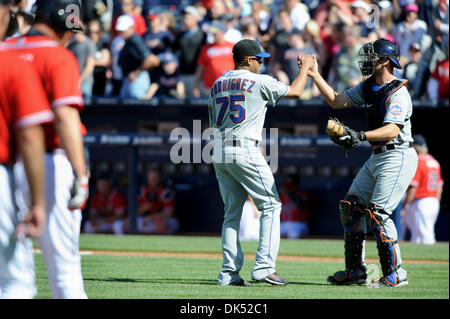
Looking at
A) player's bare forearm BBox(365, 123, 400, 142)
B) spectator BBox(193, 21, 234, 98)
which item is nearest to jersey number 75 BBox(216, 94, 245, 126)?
player's bare forearm BBox(365, 123, 400, 142)

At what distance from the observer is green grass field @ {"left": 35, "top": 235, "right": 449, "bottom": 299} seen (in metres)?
5.71

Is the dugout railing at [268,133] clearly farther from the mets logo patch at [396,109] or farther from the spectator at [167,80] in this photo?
the mets logo patch at [396,109]

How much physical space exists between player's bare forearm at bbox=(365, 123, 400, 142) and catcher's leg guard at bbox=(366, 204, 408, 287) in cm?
60

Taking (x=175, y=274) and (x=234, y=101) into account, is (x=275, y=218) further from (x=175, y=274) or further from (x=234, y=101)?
(x=175, y=274)

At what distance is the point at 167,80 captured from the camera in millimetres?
13047

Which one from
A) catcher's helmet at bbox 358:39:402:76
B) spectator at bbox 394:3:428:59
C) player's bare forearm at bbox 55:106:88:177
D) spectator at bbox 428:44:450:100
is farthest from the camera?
spectator at bbox 394:3:428:59

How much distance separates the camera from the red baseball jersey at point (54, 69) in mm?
3750

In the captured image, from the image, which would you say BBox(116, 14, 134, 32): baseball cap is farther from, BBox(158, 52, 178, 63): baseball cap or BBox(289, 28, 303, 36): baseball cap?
BBox(289, 28, 303, 36): baseball cap

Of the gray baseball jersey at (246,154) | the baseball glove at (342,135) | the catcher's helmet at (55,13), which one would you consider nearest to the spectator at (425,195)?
the baseball glove at (342,135)

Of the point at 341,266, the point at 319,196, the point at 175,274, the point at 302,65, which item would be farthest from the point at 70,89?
the point at 319,196

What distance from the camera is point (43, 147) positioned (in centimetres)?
376

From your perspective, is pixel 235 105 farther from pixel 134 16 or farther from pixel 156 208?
pixel 134 16

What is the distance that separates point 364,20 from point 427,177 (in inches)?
110

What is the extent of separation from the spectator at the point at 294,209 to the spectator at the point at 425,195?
1.86 meters
